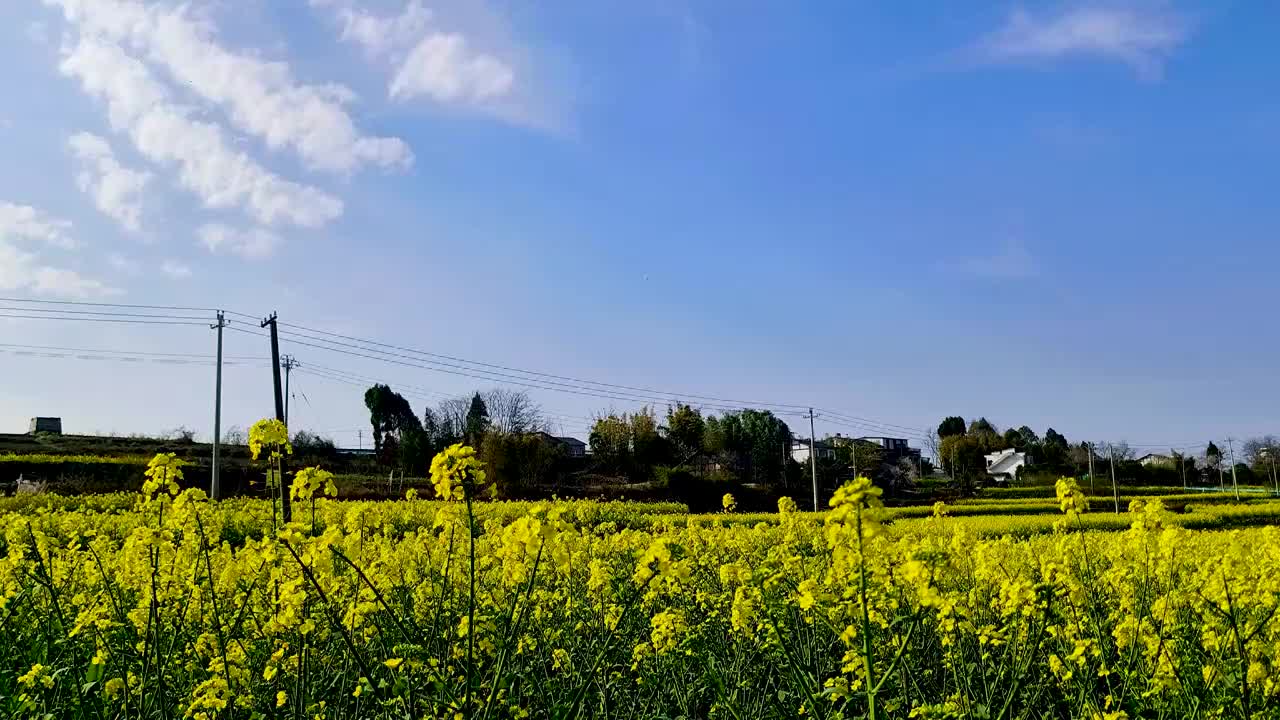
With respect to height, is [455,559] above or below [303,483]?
below

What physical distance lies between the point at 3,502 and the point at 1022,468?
185ft

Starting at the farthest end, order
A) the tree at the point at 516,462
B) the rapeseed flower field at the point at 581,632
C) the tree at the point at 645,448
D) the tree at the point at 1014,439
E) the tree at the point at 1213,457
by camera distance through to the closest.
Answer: the tree at the point at 1014,439, the tree at the point at 1213,457, the tree at the point at 645,448, the tree at the point at 516,462, the rapeseed flower field at the point at 581,632

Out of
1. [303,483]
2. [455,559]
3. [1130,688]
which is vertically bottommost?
[1130,688]

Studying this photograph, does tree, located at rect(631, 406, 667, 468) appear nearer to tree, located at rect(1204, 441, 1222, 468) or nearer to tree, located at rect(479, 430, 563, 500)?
tree, located at rect(479, 430, 563, 500)

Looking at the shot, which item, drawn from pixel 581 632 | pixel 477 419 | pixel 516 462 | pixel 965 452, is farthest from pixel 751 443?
pixel 581 632

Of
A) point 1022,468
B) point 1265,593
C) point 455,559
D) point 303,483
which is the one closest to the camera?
point 303,483

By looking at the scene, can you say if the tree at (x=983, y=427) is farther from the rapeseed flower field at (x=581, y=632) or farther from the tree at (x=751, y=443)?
the rapeseed flower field at (x=581, y=632)

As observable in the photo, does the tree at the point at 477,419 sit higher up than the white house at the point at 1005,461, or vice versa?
the tree at the point at 477,419

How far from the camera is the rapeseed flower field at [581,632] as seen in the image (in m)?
3.06

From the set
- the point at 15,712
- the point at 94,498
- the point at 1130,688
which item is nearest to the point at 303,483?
the point at 15,712

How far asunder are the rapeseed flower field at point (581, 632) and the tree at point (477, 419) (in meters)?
37.1

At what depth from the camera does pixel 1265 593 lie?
5.10m

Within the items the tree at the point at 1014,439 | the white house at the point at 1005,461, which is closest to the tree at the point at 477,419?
the white house at the point at 1005,461

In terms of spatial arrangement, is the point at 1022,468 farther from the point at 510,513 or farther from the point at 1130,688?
the point at 1130,688
